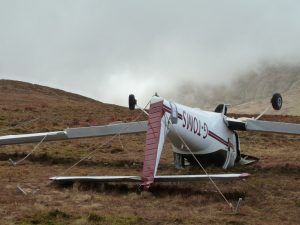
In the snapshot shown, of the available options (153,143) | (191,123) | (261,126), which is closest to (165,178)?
(153,143)

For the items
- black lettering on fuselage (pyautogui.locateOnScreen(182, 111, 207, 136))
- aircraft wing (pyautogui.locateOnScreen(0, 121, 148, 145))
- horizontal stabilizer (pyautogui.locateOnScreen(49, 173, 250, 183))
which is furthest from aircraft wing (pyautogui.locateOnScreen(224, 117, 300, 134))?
horizontal stabilizer (pyautogui.locateOnScreen(49, 173, 250, 183))

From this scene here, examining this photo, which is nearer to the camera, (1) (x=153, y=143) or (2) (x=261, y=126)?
(1) (x=153, y=143)

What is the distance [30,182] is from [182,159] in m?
5.88

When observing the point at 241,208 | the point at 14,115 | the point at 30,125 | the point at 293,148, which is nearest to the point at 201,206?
the point at 241,208

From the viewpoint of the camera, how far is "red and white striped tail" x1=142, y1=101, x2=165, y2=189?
46.9 ft

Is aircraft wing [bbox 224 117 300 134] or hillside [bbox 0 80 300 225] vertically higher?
aircraft wing [bbox 224 117 300 134]

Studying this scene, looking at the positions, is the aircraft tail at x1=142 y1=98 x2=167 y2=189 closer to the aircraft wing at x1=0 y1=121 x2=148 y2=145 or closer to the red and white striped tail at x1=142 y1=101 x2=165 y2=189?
the red and white striped tail at x1=142 y1=101 x2=165 y2=189

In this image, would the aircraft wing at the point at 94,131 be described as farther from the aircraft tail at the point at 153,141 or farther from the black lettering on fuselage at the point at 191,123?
the aircraft tail at the point at 153,141

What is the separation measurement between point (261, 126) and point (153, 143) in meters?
7.53

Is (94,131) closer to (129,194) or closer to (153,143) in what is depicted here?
(153,143)

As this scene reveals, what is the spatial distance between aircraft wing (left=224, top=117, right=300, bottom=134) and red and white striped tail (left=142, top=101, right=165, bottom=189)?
18.6 ft

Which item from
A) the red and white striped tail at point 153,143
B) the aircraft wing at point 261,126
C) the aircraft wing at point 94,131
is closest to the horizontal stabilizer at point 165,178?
the red and white striped tail at point 153,143

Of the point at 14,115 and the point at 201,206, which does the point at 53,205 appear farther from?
the point at 14,115

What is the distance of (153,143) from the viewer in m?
15.1
